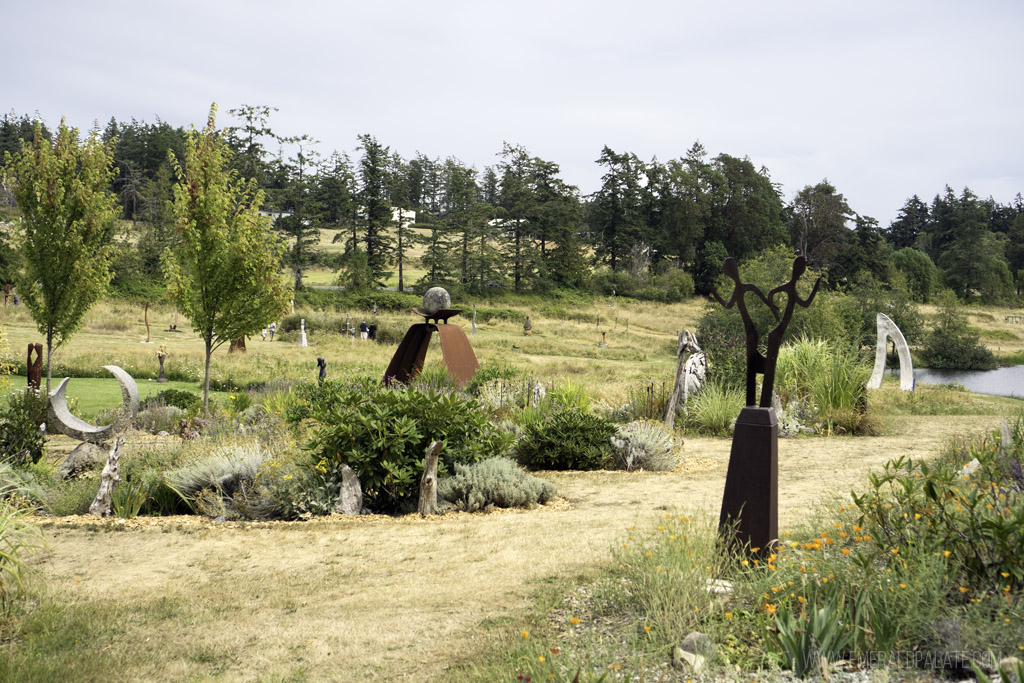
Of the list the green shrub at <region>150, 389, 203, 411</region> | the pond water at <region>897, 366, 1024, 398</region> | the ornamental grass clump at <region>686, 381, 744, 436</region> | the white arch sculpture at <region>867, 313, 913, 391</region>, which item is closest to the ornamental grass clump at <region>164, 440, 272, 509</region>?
the green shrub at <region>150, 389, 203, 411</region>

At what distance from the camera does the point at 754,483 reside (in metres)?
4.80

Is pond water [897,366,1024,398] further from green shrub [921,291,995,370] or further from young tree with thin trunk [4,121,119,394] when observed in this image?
young tree with thin trunk [4,121,119,394]

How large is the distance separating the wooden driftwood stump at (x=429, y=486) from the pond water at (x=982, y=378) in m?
27.9

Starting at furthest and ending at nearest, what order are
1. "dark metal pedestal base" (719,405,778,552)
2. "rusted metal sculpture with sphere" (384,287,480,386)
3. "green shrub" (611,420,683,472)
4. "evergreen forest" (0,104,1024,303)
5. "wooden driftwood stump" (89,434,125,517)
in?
"evergreen forest" (0,104,1024,303) → "rusted metal sculpture with sphere" (384,287,480,386) → "green shrub" (611,420,683,472) → "wooden driftwood stump" (89,434,125,517) → "dark metal pedestal base" (719,405,778,552)

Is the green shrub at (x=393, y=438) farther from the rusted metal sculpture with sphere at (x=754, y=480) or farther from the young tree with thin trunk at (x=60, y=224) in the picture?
the young tree with thin trunk at (x=60, y=224)

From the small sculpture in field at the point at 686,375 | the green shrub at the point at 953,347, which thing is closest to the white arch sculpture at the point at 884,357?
the small sculpture in field at the point at 686,375

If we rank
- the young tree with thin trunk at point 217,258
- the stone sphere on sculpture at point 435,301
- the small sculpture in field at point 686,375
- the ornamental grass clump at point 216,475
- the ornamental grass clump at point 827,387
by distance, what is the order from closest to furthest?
the ornamental grass clump at point 216,475 → the ornamental grass clump at point 827,387 → the small sculpture in field at point 686,375 → the stone sphere on sculpture at point 435,301 → the young tree with thin trunk at point 217,258

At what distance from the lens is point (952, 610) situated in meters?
3.54

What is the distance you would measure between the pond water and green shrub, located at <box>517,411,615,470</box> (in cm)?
2483

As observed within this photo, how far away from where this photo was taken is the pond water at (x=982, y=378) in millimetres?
31495

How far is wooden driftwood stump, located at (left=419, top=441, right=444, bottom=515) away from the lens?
7316mm

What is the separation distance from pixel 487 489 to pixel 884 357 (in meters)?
19.8

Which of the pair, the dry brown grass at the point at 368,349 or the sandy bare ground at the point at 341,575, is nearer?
the sandy bare ground at the point at 341,575

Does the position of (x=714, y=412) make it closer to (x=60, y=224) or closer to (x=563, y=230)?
(x=60, y=224)
